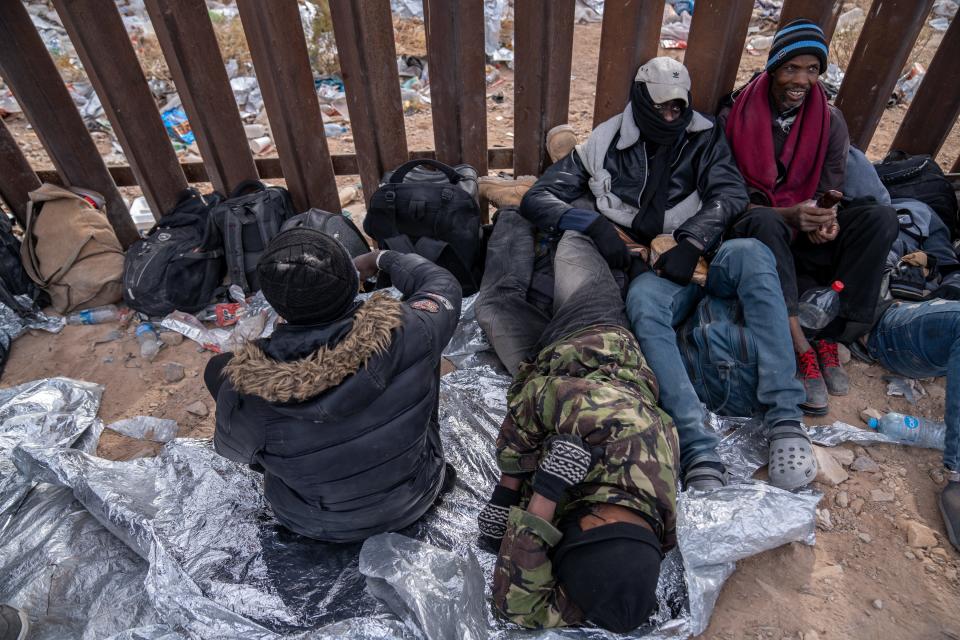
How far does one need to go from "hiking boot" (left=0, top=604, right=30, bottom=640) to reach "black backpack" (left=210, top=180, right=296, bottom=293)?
2060mm

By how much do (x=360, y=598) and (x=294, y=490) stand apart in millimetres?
479

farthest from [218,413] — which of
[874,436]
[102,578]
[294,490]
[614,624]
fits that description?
[874,436]

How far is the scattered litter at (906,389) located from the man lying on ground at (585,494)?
1.50 metres

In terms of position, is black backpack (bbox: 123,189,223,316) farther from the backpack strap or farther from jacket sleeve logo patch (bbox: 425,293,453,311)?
jacket sleeve logo patch (bbox: 425,293,453,311)

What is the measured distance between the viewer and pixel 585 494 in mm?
1831

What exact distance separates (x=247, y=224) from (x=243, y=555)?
81.7 inches

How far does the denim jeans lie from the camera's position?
107 inches

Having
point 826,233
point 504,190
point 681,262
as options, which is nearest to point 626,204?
point 681,262

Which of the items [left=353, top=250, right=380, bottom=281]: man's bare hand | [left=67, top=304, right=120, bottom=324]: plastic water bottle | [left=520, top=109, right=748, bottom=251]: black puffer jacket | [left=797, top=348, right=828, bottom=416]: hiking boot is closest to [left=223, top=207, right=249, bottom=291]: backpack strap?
[left=67, top=304, right=120, bottom=324]: plastic water bottle

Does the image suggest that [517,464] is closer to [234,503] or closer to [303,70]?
[234,503]

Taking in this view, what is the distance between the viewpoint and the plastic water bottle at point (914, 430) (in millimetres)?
2564

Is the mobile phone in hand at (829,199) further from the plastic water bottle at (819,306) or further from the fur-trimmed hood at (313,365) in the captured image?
the fur-trimmed hood at (313,365)

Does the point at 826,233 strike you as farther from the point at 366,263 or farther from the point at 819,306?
the point at 366,263

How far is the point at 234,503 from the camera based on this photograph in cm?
242
